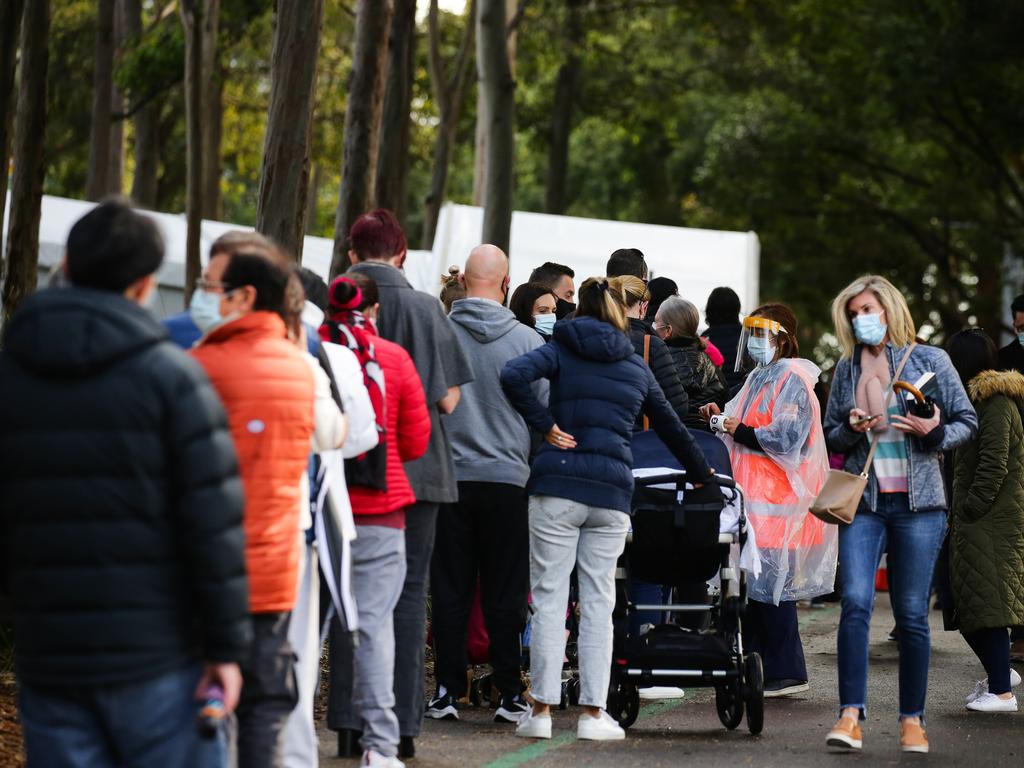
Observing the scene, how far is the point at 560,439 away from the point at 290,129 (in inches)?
171

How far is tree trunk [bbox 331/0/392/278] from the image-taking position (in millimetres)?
13289

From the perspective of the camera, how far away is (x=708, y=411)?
979 centimetres

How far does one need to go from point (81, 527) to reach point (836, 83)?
29.4 m

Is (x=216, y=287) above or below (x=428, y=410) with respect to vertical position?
above

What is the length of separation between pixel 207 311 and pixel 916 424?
3545 millimetres

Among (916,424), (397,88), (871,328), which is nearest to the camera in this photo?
(916,424)

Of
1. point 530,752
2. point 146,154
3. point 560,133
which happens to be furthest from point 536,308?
point 560,133

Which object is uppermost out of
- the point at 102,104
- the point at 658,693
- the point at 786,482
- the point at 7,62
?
the point at 102,104

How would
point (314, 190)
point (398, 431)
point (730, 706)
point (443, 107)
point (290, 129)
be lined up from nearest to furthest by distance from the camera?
point (398, 431) < point (730, 706) < point (290, 129) < point (443, 107) < point (314, 190)

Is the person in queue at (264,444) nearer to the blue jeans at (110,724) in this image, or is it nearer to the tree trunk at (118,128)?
the blue jeans at (110,724)

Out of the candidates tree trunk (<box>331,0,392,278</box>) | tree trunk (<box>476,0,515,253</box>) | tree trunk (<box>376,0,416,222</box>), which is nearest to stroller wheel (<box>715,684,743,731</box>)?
tree trunk (<box>331,0,392,278</box>)

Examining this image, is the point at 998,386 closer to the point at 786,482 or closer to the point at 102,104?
the point at 786,482

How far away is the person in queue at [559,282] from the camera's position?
9820 mm

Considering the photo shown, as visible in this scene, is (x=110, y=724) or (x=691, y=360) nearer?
(x=110, y=724)
